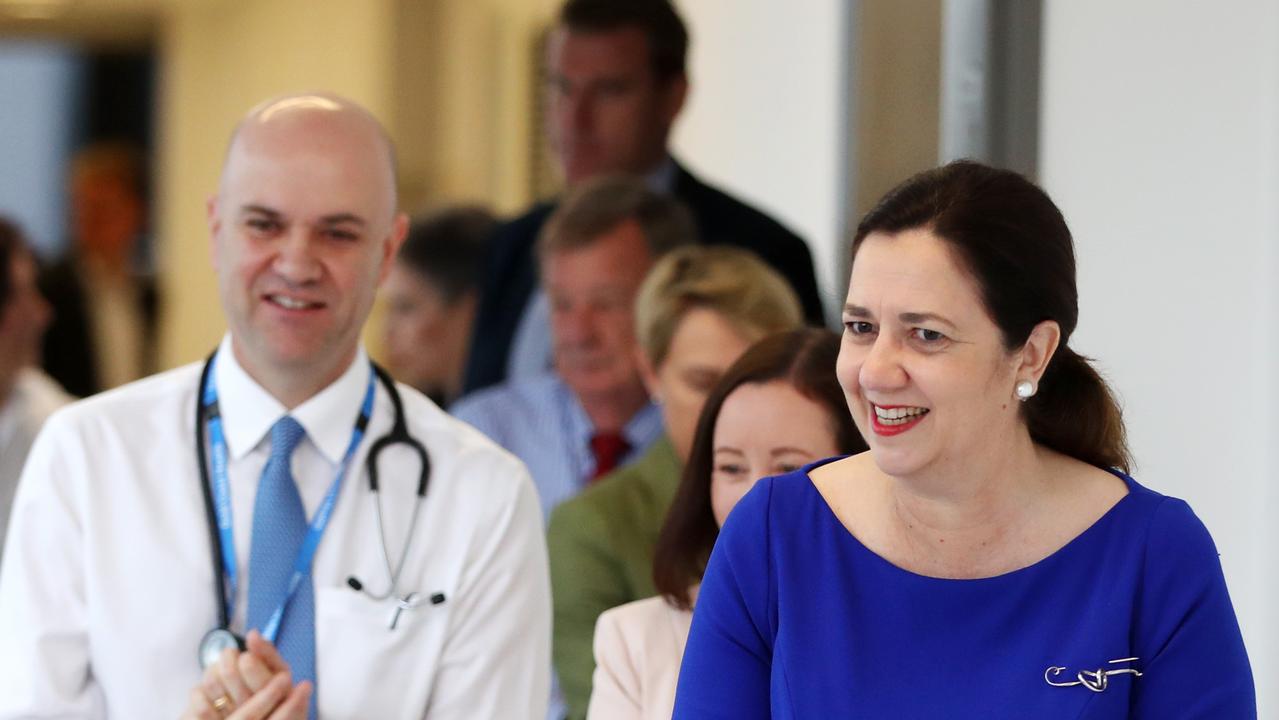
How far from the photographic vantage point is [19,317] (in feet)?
15.6

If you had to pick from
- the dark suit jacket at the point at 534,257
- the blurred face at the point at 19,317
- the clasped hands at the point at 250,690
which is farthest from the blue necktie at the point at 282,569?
the blurred face at the point at 19,317

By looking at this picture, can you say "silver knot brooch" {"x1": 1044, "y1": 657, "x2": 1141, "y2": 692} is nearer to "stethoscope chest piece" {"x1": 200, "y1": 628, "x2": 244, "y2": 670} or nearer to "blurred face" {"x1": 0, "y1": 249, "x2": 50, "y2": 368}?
"stethoscope chest piece" {"x1": 200, "y1": 628, "x2": 244, "y2": 670}

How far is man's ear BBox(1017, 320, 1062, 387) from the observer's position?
201 centimetres

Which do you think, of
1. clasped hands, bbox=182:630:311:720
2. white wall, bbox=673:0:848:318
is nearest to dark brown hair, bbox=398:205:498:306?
white wall, bbox=673:0:848:318

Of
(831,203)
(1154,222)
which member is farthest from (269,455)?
(831,203)

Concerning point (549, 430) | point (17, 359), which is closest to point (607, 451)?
point (549, 430)

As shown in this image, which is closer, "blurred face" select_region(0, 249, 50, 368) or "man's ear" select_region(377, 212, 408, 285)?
"man's ear" select_region(377, 212, 408, 285)

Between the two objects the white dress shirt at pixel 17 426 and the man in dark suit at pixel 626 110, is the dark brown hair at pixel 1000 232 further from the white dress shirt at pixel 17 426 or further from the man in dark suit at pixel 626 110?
the white dress shirt at pixel 17 426

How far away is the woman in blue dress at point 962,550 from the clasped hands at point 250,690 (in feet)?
2.01

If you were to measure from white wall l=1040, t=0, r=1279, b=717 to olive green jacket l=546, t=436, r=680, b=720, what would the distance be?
0.88m

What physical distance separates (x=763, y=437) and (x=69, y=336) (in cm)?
474

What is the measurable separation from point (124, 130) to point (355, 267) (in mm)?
10094

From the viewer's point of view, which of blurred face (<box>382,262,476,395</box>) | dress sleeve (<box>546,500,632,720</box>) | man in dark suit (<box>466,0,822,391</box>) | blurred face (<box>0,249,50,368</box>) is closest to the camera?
dress sleeve (<box>546,500,632,720</box>)

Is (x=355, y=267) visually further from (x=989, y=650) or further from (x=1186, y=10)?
(x=1186, y=10)
